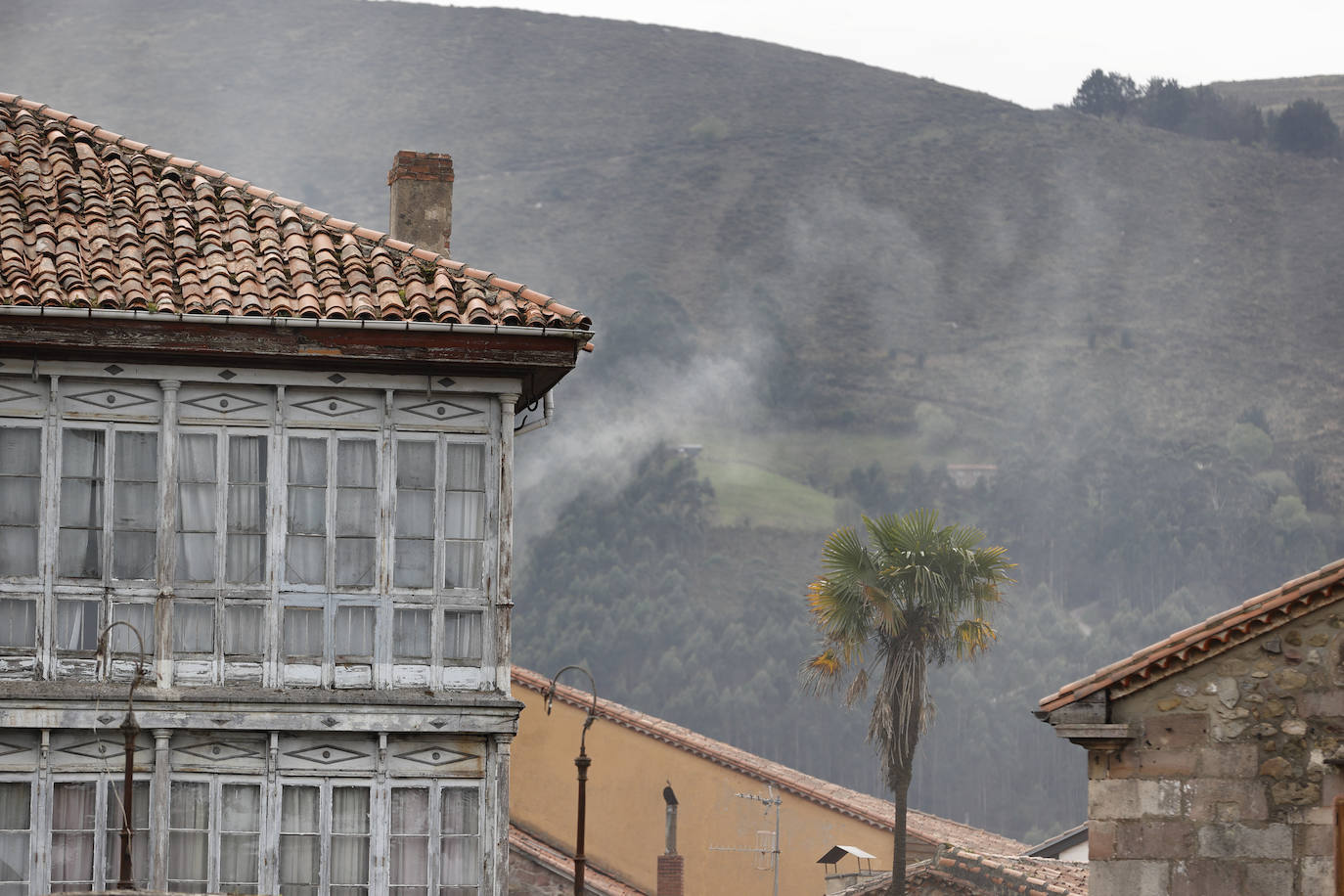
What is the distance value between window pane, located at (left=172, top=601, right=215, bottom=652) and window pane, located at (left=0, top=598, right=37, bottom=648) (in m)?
1.19

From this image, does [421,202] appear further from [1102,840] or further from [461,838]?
[1102,840]

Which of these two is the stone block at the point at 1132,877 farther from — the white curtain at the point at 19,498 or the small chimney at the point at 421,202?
the white curtain at the point at 19,498

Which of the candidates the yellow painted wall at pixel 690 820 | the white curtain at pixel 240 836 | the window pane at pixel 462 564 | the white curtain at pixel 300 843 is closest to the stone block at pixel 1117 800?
the window pane at pixel 462 564

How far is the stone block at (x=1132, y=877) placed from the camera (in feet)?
53.5

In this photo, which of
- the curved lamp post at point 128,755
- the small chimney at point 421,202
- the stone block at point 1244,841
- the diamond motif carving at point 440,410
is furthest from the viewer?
the small chimney at point 421,202

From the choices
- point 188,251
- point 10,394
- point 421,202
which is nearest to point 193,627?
point 10,394

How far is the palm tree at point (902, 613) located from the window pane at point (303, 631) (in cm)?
1634

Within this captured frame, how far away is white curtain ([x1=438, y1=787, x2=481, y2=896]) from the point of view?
655 inches

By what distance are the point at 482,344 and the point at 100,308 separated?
3275 millimetres

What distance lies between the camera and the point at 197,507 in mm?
16625

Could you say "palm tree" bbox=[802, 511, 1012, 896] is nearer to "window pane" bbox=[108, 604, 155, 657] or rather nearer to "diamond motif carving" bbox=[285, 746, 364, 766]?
"diamond motif carving" bbox=[285, 746, 364, 766]

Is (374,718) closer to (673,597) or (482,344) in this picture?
(482,344)

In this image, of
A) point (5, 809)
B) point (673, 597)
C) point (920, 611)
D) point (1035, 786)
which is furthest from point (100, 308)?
point (673, 597)

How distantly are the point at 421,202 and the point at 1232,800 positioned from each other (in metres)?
10.3
